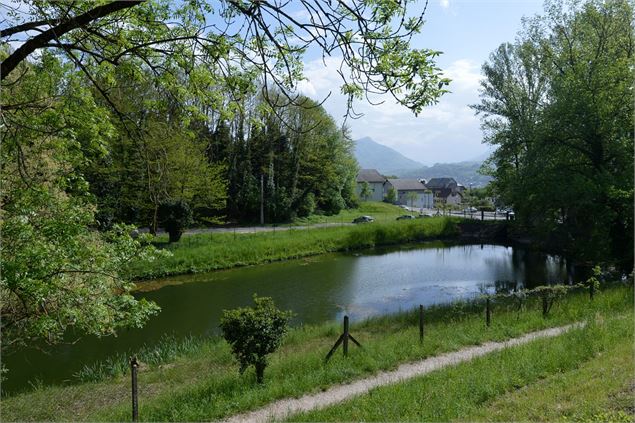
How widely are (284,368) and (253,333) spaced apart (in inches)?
63.9

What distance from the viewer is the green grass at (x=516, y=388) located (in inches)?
227

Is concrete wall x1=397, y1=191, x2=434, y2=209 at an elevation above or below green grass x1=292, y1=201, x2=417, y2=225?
above

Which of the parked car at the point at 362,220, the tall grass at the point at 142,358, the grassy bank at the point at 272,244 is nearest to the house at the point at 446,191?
the parked car at the point at 362,220

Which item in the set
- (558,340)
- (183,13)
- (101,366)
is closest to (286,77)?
(183,13)

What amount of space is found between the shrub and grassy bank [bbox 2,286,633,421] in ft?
52.3

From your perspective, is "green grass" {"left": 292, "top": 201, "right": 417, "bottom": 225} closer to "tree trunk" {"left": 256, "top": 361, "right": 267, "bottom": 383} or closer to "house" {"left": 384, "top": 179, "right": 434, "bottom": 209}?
"house" {"left": 384, "top": 179, "right": 434, "bottom": 209}

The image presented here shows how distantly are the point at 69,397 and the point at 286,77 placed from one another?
27.1ft

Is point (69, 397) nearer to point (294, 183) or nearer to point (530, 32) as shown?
point (530, 32)

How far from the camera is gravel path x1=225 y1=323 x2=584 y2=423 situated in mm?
7354

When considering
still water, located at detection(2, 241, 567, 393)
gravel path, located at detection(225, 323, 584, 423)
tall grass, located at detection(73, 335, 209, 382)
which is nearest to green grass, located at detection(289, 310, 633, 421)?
gravel path, located at detection(225, 323, 584, 423)

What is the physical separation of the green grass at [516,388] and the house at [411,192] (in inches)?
3185

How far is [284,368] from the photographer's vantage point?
9805 mm

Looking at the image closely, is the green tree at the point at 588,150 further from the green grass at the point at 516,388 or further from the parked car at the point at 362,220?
the parked car at the point at 362,220

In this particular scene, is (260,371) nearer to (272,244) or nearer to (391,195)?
(272,244)
